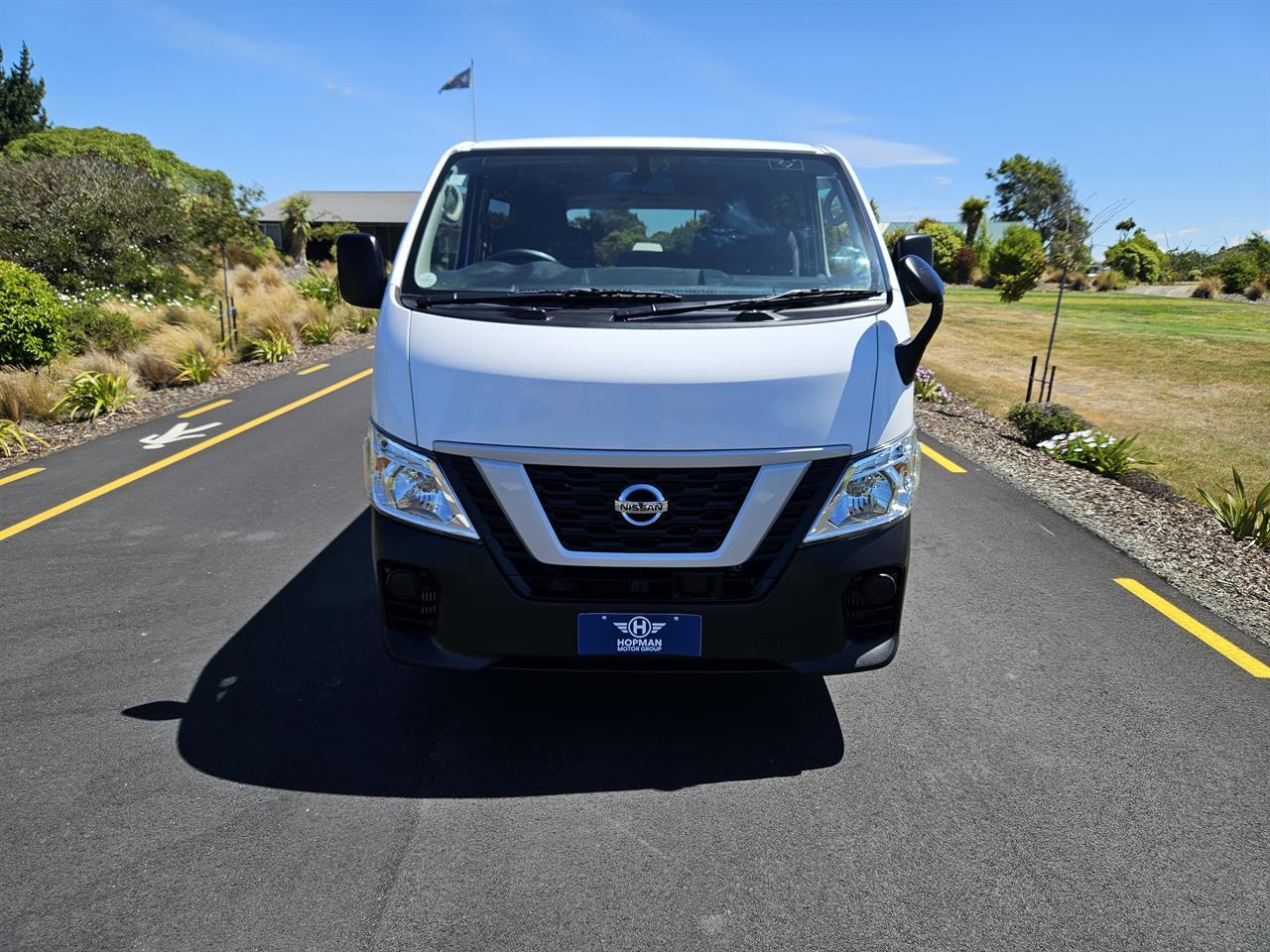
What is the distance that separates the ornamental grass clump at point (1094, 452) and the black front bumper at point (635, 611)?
5.79 metres

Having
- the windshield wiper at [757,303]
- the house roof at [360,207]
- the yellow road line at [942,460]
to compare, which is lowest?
the yellow road line at [942,460]

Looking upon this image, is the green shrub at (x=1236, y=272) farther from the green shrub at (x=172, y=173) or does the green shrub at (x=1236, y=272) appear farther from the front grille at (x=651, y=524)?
the front grille at (x=651, y=524)

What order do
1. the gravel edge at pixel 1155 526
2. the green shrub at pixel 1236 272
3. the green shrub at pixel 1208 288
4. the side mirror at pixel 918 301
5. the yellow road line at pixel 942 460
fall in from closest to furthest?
the side mirror at pixel 918 301, the gravel edge at pixel 1155 526, the yellow road line at pixel 942 460, the green shrub at pixel 1236 272, the green shrub at pixel 1208 288

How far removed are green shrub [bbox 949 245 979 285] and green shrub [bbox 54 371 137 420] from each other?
142ft

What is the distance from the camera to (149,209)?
19359 mm

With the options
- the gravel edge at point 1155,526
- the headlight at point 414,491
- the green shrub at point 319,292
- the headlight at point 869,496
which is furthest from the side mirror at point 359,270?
the green shrub at point 319,292

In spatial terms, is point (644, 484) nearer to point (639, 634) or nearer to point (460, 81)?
point (639, 634)

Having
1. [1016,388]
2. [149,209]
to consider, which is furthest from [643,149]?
[149,209]

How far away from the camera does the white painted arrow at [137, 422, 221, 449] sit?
29.4 feet

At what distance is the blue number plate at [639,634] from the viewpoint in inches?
125

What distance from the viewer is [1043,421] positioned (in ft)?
30.6

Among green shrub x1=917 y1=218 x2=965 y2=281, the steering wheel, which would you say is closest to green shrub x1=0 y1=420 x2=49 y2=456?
the steering wheel

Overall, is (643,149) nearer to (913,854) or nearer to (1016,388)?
(913,854)

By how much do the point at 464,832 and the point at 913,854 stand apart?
56.7 inches
